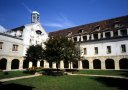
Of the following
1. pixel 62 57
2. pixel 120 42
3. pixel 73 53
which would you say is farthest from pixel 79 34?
pixel 62 57

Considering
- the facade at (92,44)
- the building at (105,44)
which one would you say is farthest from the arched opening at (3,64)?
the building at (105,44)

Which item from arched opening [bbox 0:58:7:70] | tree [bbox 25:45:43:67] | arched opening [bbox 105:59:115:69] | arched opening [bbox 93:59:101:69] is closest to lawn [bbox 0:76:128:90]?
tree [bbox 25:45:43:67]

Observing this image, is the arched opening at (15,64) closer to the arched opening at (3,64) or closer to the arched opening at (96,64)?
the arched opening at (3,64)

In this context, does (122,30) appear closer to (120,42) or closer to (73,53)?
(120,42)

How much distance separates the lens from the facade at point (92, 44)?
34188 millimetres

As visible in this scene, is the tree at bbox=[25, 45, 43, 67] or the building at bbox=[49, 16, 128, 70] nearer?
the tree at bbox=[25, 45, 43, 67]

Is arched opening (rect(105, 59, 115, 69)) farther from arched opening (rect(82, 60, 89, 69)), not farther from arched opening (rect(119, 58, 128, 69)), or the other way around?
arched opening (rect(82, 60, 89, 69))

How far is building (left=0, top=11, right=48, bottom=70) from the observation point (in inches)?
1334

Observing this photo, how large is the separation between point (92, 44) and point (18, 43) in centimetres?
2133

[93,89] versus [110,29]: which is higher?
[110,29]

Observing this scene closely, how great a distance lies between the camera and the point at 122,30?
34.2 m

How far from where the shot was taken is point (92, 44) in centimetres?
3900

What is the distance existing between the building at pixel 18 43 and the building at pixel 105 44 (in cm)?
1245

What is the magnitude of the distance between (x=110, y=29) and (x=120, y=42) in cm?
440
